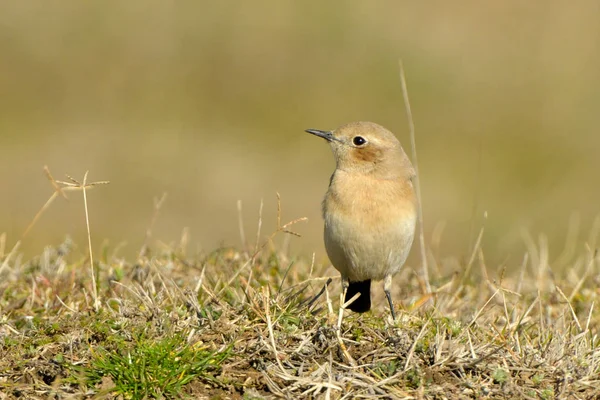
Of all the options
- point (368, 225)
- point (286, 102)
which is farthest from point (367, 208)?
point (286, 102)

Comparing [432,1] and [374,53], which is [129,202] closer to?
[374,53]

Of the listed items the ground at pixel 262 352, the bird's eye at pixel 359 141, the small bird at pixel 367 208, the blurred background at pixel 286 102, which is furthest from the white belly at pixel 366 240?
Answer: the blurred background at pixel 286 102

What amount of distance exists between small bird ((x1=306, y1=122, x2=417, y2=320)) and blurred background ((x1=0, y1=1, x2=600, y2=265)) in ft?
20.8

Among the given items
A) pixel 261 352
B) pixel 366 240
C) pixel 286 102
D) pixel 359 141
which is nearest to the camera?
pixel 261 352

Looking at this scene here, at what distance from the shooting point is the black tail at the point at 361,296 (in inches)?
243

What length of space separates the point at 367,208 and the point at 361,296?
0.78 m

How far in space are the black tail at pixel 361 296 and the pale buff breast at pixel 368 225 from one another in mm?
278

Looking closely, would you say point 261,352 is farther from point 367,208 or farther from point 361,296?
point 361,296

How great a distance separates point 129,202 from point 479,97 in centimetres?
720

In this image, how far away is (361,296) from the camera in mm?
6266

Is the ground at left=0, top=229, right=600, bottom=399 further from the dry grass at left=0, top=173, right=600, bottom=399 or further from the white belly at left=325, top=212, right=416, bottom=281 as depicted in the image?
the white belly at left=325, top=212, right=416, bottom=281

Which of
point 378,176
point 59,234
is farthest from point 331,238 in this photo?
point 59,234

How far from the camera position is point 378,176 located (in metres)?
6.04

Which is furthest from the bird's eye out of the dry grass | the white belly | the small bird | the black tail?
the dry grass
